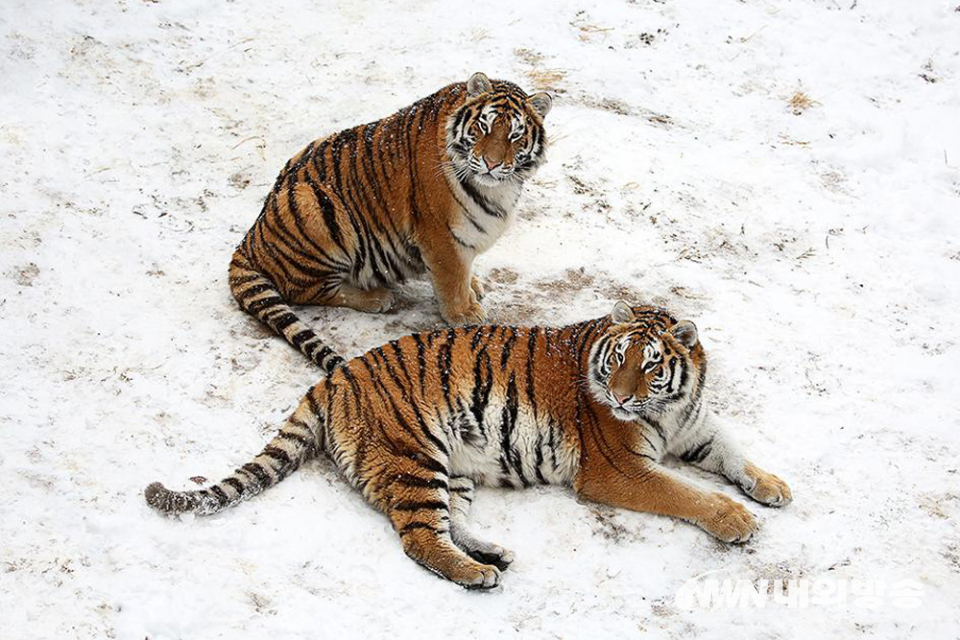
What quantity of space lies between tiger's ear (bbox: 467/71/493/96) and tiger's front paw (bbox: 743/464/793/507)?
2.42m

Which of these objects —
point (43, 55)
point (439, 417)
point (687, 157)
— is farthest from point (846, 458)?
point (43, 55)

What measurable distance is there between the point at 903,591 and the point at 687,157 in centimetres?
376

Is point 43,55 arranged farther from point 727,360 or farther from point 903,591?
point 903,591

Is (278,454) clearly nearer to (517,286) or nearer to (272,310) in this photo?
(272,310)

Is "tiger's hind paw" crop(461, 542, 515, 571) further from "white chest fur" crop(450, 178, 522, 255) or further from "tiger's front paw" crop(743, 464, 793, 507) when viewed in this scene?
"white chest fur" crop(450, 178, 522, 255)

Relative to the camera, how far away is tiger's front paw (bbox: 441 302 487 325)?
577cm

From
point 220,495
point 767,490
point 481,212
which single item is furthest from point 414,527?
point 481,212

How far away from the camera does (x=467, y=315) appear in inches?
228

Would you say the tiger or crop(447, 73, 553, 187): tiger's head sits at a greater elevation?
crop(447, 73, 553, 187): tiger's head

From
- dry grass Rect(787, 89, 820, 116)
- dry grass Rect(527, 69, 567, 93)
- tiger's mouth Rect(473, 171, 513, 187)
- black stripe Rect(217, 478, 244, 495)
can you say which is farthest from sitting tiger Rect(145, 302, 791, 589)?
dry grass Rect(787, 89, 820, 116)

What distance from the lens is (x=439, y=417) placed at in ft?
15.5

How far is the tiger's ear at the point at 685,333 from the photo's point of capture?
4.71m

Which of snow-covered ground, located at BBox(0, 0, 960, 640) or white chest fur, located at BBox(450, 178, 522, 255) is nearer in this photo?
snow-covered ground, located at BBox(0, 0, 960, 640)

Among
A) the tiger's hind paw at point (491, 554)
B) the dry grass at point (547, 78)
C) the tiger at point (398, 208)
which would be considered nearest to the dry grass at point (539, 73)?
the dry grass at point (547, 78)
